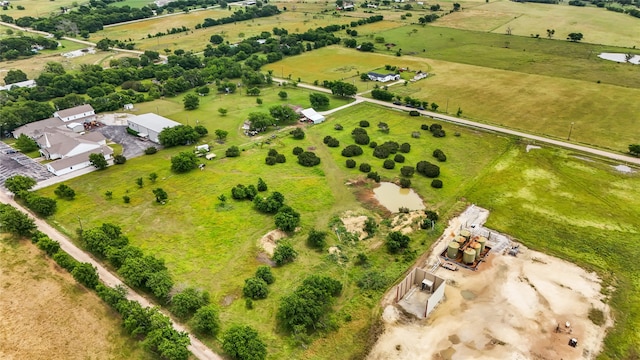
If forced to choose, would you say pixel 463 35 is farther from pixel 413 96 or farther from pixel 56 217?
pixel 56 217

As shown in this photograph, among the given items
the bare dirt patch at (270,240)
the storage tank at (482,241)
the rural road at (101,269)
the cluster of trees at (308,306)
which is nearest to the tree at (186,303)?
the rural road at (101,269)

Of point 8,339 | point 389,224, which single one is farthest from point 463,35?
point 8,339

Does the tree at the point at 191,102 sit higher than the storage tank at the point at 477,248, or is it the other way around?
the tree at the point at 191,102

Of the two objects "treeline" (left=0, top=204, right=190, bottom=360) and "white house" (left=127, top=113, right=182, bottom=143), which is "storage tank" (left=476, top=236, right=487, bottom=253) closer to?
"treeline" (left=0, top=204, right=190, bottom=360)

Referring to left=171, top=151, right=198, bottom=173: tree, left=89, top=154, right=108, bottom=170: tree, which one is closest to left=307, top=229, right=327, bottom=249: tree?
left=171, top=151, right=198, bottom=173: tree

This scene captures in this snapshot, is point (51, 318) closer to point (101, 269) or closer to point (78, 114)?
point (101, 269)

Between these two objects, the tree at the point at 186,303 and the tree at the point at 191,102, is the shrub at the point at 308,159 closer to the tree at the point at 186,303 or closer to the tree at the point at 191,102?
the tree at the point at 186,303

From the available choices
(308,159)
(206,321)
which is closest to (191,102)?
(308,159)
